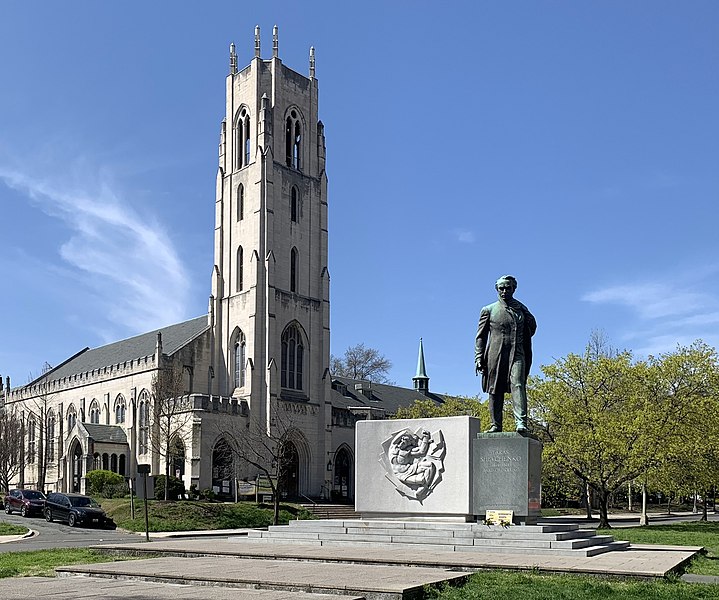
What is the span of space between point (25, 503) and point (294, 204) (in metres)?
30.8

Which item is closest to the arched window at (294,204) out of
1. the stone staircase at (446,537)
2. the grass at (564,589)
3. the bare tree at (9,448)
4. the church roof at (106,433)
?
the church roof at (106,433)

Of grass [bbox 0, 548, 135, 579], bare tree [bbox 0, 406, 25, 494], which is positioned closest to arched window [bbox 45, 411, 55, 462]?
bare tree [bbox 0, 406, 25, 494]

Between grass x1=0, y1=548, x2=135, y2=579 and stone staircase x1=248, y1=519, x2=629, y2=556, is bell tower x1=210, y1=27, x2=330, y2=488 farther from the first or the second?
stone staircase x1=248, y1=519, x2=629, y2=556

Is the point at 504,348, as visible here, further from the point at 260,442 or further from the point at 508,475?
the point at 260,442

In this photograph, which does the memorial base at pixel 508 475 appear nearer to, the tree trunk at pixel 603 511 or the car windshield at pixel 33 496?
the tree trunk at pixel 603 511

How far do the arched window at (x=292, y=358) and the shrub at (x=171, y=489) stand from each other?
12.9 m

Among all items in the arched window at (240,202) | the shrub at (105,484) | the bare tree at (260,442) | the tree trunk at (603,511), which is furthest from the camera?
the arched window at (240,202)

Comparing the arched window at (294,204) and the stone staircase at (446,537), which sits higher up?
the arched window at (294,204)

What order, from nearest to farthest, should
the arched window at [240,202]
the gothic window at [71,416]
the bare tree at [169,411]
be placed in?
the bare tree at [169,411], the arched window at [240,202], the gothic window at [71,416]

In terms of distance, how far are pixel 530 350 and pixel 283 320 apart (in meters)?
44.1

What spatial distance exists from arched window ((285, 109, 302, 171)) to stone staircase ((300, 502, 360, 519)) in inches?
1022

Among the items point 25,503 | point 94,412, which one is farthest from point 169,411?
point 94,412

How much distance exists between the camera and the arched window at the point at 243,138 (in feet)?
220

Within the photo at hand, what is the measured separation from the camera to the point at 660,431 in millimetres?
36625
